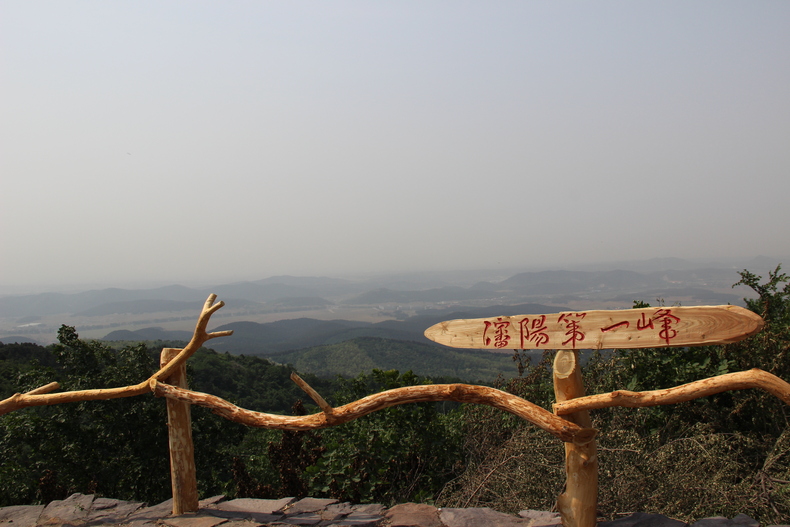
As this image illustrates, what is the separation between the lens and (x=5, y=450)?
5418 millimetres

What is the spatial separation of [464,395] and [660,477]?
200 centimetres

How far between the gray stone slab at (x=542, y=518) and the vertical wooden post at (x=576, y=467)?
0.23 meters

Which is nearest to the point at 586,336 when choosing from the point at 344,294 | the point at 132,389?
the point at 132,389

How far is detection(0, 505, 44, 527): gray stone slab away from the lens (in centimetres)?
395

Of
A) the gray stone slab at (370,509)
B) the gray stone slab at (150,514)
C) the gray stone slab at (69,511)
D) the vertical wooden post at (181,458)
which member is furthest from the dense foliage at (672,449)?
the gray stone slab at (69,511)

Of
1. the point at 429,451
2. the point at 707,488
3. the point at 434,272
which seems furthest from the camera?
the point at 434,272

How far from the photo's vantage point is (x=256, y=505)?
406cm

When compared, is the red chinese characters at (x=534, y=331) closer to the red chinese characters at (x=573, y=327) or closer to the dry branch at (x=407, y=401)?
the red chinese characters at (x=573, y=327)

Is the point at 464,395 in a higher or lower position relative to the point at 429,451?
higher

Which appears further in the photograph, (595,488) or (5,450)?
(5,450)

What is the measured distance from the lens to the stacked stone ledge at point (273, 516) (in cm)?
333

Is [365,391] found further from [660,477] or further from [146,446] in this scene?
[660,477]

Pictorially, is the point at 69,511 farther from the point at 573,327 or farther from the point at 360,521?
the point at 573,327

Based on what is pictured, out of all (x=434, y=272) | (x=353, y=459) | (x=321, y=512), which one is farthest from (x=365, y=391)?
(x=434, y=272)
